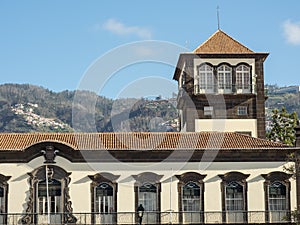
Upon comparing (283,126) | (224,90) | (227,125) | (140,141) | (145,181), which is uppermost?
(224,90)

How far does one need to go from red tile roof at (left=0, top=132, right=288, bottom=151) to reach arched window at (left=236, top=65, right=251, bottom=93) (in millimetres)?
6494

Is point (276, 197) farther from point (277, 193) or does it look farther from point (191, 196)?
point (191, 196)

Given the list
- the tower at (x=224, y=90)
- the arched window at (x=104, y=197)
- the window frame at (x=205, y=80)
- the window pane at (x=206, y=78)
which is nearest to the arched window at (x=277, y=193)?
the tower at (x=224, y=90)

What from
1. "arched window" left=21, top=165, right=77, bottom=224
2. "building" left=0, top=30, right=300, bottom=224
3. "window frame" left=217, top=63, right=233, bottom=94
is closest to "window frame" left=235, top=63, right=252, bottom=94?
"window frame" left=217, top=63, right=233, bottom=94

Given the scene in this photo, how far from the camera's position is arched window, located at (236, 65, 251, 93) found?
44688 millimetres

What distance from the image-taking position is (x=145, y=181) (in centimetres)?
3600

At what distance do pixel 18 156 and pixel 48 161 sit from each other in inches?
64.5

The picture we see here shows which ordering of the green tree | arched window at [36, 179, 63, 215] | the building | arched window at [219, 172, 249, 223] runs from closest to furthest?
the building → arched window at [36, 179, 63, 215] → arched window at [219, 172, 249, 223] → the green tree

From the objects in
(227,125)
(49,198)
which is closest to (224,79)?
(227,125)

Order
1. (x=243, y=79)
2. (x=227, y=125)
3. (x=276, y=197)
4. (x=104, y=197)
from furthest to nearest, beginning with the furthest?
(x=243, y=79)
(x=227, y=125)
(x=276, y=197)
(x=104, y=197)

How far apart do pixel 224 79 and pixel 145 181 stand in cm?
1180

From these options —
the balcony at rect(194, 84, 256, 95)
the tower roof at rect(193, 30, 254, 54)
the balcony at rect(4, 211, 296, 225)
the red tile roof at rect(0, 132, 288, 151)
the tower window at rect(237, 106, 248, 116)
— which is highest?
the tower roof at rect(193, 30, 254, 54)

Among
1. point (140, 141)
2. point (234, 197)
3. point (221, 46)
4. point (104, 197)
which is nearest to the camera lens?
point (104, 197)

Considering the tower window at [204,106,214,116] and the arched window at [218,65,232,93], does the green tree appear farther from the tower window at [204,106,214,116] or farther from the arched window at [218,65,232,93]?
the tower window at [204,106,214,116]
